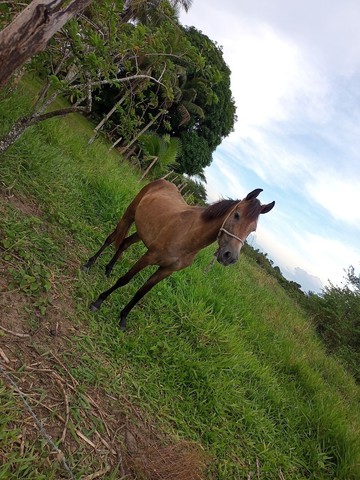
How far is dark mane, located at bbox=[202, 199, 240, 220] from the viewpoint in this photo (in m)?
3.59

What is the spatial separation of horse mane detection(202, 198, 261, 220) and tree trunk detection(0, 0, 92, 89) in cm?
205

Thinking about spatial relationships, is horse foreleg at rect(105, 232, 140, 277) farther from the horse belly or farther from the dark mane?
the dark mane

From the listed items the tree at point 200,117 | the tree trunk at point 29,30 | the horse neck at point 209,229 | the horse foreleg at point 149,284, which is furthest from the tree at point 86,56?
the tree at point 200,117

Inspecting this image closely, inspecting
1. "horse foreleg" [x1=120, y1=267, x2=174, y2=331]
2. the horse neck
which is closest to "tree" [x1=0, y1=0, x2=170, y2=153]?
the horse neck

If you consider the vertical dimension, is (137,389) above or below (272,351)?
below

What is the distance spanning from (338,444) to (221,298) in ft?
8.66

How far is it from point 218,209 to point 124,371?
6.08 ft

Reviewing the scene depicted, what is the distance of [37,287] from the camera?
136 inches

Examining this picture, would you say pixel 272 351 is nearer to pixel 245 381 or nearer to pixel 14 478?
pixel 245 381

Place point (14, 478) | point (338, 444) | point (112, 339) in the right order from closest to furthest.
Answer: point (14, 478) → point (112, 339) → point (338, 444)

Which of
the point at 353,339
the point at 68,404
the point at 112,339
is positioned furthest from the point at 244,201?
the point at 353,339

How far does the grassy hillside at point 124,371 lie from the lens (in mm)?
2574

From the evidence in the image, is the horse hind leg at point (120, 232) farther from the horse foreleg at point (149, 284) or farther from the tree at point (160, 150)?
the tree at point (160, 150)

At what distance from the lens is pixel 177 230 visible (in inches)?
151
